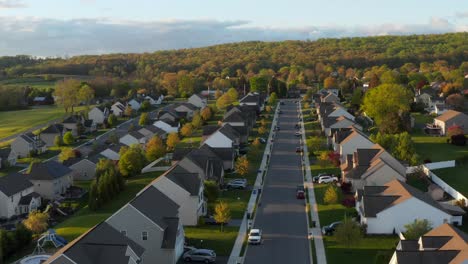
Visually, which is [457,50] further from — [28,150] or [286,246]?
[286,246]

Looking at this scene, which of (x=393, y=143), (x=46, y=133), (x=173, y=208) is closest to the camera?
(x=173, y=208)

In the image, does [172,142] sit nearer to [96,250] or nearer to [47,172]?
[47,172]

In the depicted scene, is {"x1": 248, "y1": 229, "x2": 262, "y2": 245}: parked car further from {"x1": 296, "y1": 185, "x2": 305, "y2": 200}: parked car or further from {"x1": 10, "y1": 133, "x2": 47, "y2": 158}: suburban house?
{"x1": 10, "y1": 133, "x2": 47, "y2": 158}: suburban house

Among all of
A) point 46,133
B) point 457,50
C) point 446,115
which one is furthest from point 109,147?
point 457,50

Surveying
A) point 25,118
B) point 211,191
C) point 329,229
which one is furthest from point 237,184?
point 25,118

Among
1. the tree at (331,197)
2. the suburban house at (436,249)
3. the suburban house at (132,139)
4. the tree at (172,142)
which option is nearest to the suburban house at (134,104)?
the suburban house at (132,139)
